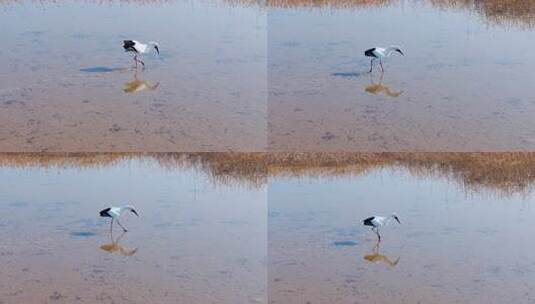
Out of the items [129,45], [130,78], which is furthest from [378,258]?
[129,45]

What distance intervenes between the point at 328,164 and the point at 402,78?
1.05m

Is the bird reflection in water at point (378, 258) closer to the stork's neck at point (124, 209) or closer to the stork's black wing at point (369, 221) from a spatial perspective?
the stork's black wing at point (369, 221)

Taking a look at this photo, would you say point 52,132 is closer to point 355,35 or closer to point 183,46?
point 183,46

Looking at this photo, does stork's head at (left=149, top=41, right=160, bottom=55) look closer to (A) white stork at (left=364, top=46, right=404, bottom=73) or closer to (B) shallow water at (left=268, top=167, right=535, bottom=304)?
(A) white stork at (left=364, top=46, right=404, bottom=73)

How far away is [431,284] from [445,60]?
2698 millimetres

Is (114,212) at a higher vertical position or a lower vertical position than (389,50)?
lower

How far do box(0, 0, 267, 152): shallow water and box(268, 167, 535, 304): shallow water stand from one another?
676mm

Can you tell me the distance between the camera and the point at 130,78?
9547mm

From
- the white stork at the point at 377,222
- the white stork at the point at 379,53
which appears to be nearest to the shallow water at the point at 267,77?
the white stork at the point at 379,53

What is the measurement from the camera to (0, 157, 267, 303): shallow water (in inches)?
296

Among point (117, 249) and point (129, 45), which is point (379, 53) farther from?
point (117, 249)

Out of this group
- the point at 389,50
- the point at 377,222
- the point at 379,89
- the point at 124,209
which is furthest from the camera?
the point at 389,50

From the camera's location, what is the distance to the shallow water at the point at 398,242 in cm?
749

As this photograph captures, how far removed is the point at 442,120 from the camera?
29.3ft
